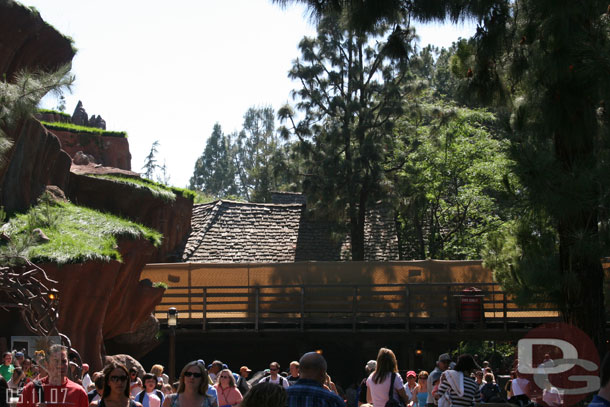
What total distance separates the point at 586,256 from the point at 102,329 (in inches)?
575

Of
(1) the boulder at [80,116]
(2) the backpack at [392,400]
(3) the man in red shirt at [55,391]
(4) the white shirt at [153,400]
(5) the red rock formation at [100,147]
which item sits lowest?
(4) the white shirt at [153,400]

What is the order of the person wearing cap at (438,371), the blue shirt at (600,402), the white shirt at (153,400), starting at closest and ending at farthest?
the blue shirt at (600,402) → the white shirt at (153,400) → the person wearing cap at (438,371)

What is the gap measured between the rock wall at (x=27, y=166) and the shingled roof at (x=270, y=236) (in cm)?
1033

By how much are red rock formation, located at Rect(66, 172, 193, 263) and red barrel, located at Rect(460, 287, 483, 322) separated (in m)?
9.92

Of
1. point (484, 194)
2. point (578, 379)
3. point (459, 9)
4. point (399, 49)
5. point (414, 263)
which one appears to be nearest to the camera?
point (578, 379)

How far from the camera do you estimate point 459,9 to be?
10.9m

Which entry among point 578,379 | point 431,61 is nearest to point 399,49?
point 578,379

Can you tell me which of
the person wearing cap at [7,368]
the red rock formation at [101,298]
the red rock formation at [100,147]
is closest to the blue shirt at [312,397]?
the person wearing cap at [7,368]

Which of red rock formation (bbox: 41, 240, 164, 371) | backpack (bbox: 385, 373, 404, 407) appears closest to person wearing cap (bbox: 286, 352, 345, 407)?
backpack (bbox: 385, 373, 404, 407)

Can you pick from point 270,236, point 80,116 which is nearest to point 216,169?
point 80,116

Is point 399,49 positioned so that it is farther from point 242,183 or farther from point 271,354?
point 242,183

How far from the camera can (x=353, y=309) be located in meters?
24.1

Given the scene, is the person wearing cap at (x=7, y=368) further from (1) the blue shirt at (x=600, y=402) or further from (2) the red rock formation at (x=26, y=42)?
(1) the blue shirt at (x=600, y=402)

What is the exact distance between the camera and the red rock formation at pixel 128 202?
2442 cm
